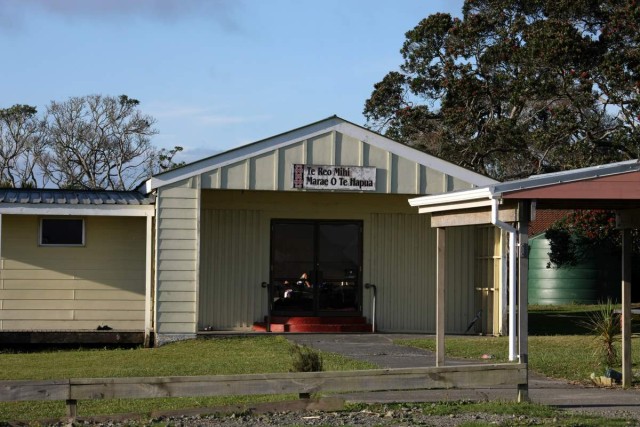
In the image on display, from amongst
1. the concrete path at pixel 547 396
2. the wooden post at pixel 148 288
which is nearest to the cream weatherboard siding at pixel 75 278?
the wooden post at pixel 148 288

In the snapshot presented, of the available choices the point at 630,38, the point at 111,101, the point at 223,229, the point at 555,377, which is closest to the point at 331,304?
the point at 223,229

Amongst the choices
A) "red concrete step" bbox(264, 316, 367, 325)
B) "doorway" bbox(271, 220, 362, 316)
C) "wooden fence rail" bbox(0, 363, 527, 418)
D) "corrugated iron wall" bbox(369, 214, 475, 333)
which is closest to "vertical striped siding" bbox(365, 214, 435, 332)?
"corrugated iron wall" bbox(369, 214, 475, 333)

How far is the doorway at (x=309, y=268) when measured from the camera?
2112 cm

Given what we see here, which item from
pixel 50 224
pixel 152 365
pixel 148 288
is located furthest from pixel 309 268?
pixel 152 365

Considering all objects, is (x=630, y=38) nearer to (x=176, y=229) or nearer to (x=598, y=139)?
(x=598, y=139)

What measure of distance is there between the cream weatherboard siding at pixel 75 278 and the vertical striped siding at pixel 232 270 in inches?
54.2

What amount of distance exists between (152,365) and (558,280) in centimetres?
2319

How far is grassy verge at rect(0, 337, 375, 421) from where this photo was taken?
1134cm

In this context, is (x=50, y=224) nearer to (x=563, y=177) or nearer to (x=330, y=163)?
(x=330, y=163)

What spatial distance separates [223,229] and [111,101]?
35.4m

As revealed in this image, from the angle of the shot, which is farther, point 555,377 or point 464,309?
point 464,309

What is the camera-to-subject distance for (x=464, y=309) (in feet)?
71.6

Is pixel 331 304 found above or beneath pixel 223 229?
beneath

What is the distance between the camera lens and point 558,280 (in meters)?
36.0
